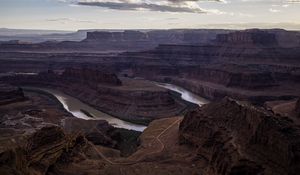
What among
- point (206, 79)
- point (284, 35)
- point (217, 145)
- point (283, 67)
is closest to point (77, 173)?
point (217, 145)

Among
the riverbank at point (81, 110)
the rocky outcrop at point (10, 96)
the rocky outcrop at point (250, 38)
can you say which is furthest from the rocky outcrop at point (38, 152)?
the rocky outcrop at point (250, 38)

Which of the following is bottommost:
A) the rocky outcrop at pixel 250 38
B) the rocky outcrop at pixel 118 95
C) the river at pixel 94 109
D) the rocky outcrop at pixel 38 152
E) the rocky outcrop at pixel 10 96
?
the river at pixel 94 109

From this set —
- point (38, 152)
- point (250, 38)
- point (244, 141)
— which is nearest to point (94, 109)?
point (38, 152)

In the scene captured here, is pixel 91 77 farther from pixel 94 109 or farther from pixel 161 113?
pixel 161 113

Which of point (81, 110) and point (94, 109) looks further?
point (94, 109)

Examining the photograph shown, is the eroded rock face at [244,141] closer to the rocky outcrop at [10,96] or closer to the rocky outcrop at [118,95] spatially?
the rocky outcrop at [118,95]

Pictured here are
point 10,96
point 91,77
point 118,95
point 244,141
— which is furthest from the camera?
point 91,77

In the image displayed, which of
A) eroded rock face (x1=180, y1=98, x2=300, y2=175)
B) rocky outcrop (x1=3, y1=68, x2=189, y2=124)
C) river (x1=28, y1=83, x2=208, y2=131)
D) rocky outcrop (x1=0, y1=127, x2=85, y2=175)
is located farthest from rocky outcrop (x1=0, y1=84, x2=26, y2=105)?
eroded rock face (x1=180, y1=98, x2=300, y2=175)
